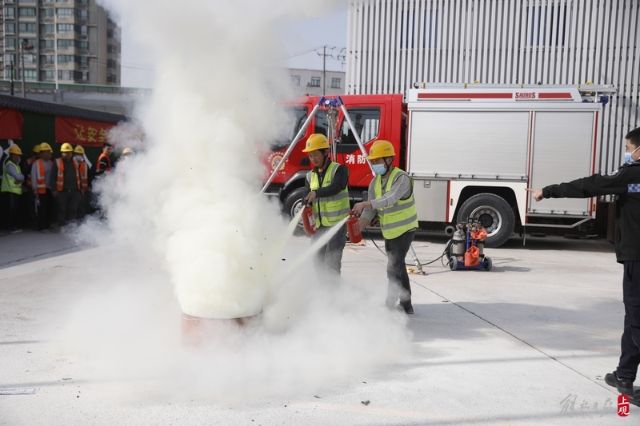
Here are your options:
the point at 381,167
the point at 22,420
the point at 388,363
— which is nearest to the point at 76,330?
the point at 22,420

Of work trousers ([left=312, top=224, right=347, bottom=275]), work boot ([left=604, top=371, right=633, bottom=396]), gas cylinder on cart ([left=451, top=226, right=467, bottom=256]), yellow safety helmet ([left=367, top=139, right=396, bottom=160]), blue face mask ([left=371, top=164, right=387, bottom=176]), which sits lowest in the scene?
work boot ([left=604, top=371, right=633, bottom=396])

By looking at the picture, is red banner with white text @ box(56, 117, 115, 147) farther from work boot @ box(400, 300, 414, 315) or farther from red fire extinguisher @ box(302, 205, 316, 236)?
work boot @ box(400, 300, 414, 315)

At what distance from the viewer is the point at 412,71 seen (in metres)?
17.0

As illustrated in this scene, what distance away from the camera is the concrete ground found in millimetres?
3258

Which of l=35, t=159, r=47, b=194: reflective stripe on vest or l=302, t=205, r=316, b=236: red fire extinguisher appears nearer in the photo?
l=302, t=205, r=316, b=236: red fire extinguisher

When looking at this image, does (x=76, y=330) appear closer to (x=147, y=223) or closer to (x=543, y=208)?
(x=147, y=223)

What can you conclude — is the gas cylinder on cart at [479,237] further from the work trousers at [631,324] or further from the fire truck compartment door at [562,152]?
the work trousers at [631,324]

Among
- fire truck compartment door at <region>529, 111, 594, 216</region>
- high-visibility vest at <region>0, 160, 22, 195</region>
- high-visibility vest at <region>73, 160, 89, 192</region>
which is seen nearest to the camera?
fire truck compartment door at <region>529, 111, 594, 216</region>

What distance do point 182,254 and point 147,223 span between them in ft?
3.41

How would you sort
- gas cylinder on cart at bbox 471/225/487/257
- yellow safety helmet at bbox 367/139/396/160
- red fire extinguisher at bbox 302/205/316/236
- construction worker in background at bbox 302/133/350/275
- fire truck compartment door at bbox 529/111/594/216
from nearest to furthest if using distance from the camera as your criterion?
1. yellow safety helmet at bbox 367/139/396/160
2. construction worker in background at bbox 302/133/350/275
3. red fire extinguisher at bbox 302/205/316/236
4. gas cylinder on cart at bbox 471/225/487/257
5. fire truck compartment door at bbox 529/111/594/216

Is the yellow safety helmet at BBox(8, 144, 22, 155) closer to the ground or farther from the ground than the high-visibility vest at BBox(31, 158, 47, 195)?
farther from the ground

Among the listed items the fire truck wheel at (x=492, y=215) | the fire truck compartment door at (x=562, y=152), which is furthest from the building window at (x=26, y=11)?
the fire truck compartment door at (x=562, y=152)

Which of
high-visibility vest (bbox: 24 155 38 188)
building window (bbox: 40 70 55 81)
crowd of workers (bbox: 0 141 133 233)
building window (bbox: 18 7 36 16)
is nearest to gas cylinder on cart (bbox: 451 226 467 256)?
crowd of workers (bbox: 0 141 133 233)

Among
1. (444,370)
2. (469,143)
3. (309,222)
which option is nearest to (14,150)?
(309,222)
